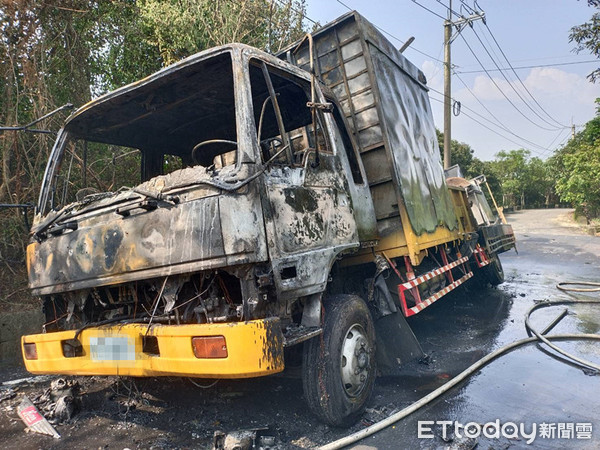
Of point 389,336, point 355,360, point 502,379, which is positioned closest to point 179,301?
point 355,360

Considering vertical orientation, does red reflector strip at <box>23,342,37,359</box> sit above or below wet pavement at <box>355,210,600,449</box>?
above

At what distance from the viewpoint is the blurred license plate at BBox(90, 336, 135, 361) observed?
2.42m

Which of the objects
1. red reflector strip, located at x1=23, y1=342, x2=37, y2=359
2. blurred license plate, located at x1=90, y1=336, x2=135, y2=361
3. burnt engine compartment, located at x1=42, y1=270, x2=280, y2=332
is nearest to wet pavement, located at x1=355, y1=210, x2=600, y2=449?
burnt engine compartment, located at x1=42, y1=270, x2=280, y2=332

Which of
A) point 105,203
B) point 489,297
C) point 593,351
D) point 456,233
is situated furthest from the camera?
point 489,297

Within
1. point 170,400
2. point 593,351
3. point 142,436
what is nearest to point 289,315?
point 142,436

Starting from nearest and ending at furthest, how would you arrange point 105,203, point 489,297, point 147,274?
point 147,274
point 105,203
point 489,297

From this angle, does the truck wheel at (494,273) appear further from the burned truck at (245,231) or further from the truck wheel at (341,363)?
the truck wheel at (341,363)

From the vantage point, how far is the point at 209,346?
216 cm

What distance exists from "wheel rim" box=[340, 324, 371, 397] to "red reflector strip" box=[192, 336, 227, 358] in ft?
3.26

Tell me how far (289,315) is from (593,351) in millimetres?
3671

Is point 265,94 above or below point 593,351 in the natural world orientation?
above

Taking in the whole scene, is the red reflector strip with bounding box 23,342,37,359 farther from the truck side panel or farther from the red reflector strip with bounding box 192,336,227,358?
the truck side panel

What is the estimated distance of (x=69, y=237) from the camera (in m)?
2.79

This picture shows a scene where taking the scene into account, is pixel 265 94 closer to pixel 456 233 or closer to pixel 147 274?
pixel 147 274
